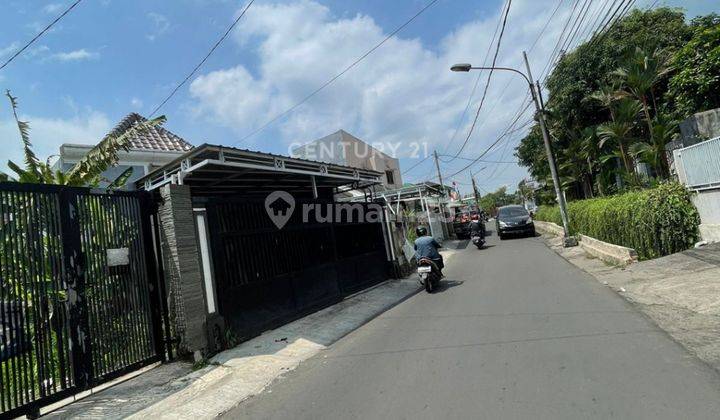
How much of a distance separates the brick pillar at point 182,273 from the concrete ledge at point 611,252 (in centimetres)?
881

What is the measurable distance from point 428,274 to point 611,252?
4626 mm

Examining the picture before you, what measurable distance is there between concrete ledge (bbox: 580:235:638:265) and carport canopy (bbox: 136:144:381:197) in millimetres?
6205

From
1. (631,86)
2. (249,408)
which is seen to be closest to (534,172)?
(631,86)

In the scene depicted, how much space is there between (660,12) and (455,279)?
1702 centimetres

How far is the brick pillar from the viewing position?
578 centimetres

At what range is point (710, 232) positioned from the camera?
8.06 meters

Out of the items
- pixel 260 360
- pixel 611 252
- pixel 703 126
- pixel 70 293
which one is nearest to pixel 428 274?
pixel 611 252

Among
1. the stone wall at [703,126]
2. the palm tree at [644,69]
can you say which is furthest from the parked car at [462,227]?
the stone wall at [703,126]

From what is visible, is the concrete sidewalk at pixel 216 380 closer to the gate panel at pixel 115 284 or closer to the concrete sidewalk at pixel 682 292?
the gate panel at pixel 115 284

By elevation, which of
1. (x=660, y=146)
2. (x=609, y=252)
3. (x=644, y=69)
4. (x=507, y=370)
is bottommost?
(x=507, y=370)

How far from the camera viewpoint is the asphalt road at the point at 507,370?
11.0ft

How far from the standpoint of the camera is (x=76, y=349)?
4641 mm

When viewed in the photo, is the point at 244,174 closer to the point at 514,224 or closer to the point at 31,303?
the point at 31,303

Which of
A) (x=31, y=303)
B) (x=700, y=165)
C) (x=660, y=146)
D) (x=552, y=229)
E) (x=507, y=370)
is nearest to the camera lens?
(x=507, y=370)
